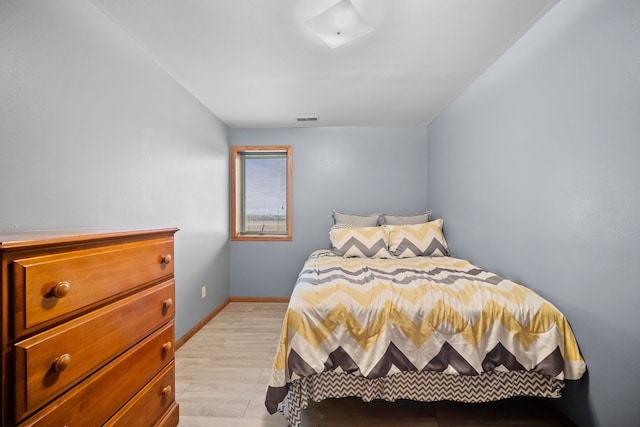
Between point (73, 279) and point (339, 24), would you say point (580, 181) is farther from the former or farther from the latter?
point (73, 279)

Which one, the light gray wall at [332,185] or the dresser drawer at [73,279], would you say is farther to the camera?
the light gray wall at [332,185]

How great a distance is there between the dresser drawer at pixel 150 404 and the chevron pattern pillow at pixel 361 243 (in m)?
1.85

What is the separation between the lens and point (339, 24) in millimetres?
1659

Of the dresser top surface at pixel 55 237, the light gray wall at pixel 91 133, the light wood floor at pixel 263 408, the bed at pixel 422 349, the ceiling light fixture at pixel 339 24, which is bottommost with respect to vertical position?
the light wood floor at pixel 263 408

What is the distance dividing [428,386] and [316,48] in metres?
2.24

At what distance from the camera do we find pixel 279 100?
2.79 m

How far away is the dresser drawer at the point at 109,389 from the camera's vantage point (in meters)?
0.83

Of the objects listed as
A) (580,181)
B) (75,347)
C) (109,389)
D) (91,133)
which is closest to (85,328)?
(75,347)

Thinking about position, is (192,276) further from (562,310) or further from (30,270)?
(562,310)

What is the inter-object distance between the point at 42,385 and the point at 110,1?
6.03 ft

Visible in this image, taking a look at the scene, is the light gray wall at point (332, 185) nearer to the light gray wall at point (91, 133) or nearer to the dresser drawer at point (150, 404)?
the light gray wall at point (91, 133)

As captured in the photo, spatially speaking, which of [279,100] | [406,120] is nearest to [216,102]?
[279,100]

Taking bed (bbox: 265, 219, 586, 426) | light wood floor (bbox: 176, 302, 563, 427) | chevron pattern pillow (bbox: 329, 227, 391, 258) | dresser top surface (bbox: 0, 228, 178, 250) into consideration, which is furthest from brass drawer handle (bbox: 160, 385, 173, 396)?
chevron pattern pillow (bbox: 329, 227, 391, 258)

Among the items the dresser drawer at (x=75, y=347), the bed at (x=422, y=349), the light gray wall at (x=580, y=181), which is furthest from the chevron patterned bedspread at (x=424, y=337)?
the dresser drawer at (x=75, y=347)
